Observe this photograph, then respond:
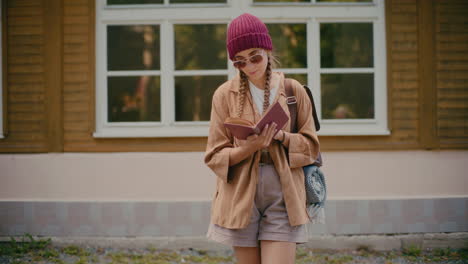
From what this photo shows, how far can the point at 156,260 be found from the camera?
17.7ft

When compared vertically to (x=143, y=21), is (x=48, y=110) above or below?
below

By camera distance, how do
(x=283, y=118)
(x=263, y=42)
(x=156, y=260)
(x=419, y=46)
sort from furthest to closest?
1. (x=419, y=46)
2. (x=156, y=260)
3. (x=263, y=42)
4. (x=283, y=118)

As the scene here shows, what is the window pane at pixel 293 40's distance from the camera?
19.9ft

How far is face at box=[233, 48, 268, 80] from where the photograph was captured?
102 inches

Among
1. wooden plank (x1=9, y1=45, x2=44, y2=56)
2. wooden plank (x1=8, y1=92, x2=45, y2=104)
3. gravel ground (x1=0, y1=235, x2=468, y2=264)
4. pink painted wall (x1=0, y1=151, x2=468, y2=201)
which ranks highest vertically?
wooden plank (x1=9, y1=45, x2=44, y2=56)

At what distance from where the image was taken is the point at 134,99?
613cm

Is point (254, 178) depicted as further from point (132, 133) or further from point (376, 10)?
point (376, 10)

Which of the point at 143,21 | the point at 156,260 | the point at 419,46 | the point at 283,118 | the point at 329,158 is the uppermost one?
the point at 143,21

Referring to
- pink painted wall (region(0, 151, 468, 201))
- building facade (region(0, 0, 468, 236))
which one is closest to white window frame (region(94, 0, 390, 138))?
building facade (region(0, 0, 468, 236))

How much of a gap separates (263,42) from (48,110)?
431 centimetres

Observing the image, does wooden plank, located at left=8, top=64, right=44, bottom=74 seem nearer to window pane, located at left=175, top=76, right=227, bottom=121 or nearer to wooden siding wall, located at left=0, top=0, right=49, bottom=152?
wooden siding wall, located at left=0, top=0, right=49, bottom=152

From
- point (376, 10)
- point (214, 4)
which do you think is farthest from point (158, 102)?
point (376, 10)

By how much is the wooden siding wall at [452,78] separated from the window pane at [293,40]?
171cm

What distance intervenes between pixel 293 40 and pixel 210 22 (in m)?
1.14
